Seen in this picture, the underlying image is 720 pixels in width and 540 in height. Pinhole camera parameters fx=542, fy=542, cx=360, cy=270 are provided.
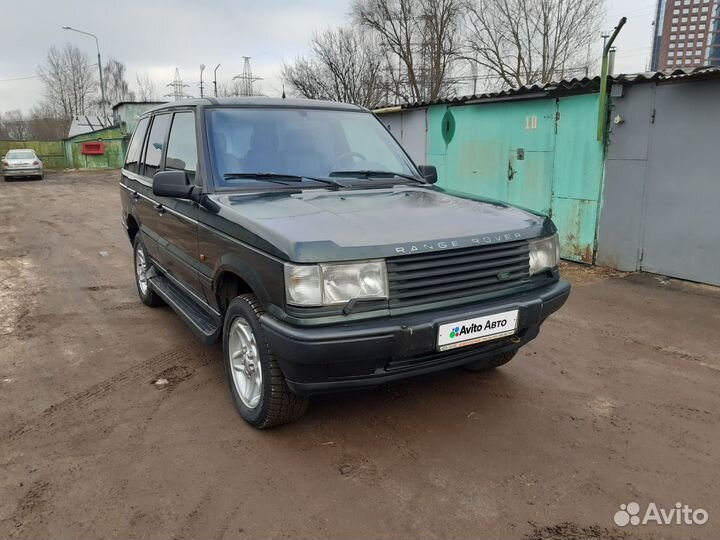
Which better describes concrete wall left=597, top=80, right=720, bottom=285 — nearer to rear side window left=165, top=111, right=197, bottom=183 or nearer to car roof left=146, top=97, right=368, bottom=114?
car roof left=146, top=97, right=368, bottom=114

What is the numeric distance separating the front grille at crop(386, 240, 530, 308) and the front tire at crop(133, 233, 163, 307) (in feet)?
12.0

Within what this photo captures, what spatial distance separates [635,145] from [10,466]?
7.41 meters

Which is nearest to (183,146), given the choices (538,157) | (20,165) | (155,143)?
(155,143)

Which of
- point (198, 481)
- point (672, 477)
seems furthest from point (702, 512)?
point (198, 481)

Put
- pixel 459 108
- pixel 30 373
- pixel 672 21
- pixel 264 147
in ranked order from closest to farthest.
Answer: pixel 264 147 < pixel 30 373 < pixel 459 108 < pixel 672 21

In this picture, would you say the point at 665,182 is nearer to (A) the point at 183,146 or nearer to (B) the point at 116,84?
(A) the point at 183,146

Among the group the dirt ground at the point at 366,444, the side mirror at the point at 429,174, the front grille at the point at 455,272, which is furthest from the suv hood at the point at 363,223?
the dirt ground at the point at 366,444

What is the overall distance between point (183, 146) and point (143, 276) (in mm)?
2272

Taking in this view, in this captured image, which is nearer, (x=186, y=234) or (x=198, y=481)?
(x=198, y=481)

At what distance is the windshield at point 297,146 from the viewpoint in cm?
371

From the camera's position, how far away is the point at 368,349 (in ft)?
8.54

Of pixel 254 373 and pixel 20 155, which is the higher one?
pixel 20 155

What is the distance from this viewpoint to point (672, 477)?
9.29 feet

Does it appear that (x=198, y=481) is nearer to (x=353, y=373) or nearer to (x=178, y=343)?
(x=353, y=373)
